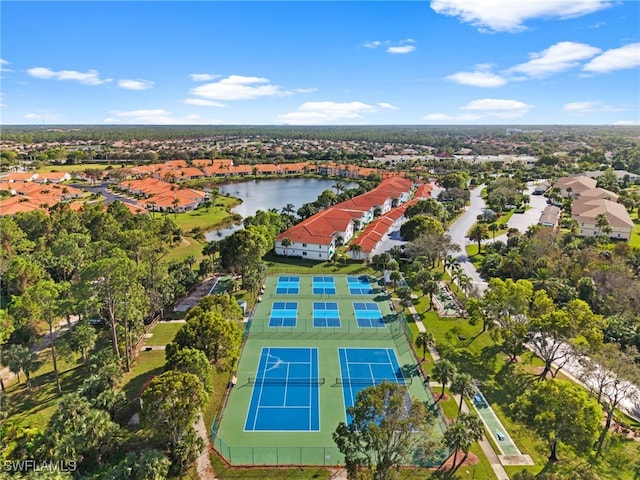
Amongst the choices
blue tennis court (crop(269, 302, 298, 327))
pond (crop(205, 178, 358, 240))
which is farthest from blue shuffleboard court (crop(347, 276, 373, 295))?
pond (crop(205, 178, 358, 240))

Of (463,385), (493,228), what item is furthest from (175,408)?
(493,228)

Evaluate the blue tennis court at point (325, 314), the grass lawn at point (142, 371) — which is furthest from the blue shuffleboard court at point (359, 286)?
the grass lawn at point (142, 371)

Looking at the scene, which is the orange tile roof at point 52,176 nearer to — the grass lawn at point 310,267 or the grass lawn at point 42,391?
the grass lawn at point 310,267

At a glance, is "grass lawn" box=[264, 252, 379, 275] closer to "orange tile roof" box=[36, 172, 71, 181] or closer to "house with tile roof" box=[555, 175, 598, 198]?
"house with tile roof" box=[555, 175, 598, 198]

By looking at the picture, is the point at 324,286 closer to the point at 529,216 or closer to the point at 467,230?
the point at 467,230

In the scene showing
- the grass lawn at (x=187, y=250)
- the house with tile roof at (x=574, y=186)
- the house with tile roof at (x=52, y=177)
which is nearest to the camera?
the grass lawn at (x=187, y=250)

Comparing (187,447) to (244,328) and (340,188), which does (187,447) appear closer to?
(244,328)

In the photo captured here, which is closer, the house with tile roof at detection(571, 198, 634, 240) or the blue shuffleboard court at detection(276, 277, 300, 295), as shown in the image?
the blue shuffleboard court at detection(276, 277, 300, 295)
